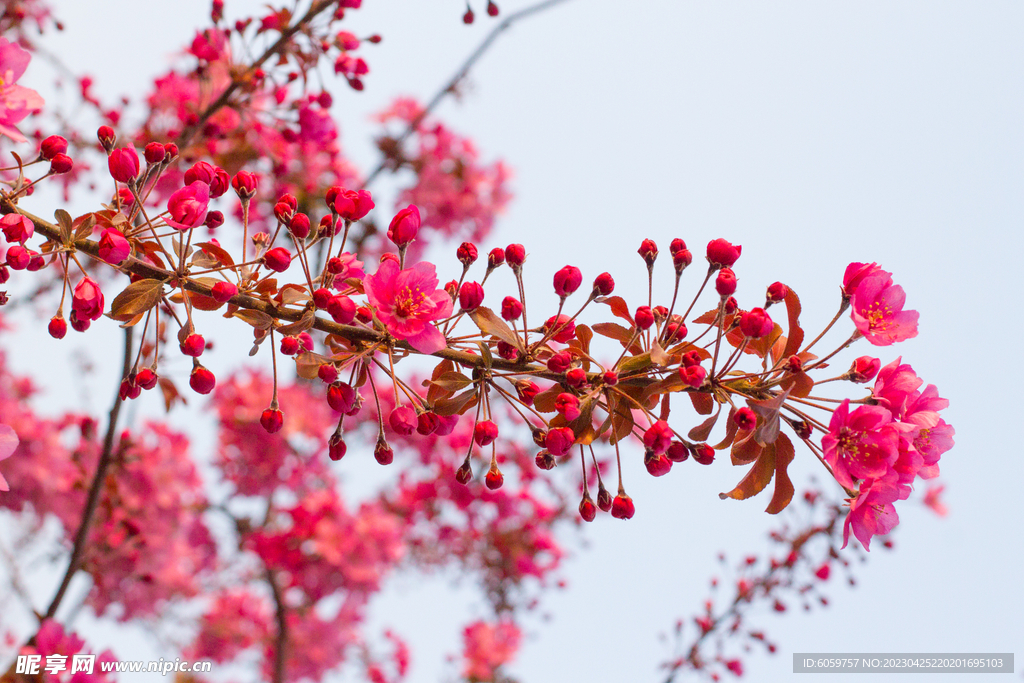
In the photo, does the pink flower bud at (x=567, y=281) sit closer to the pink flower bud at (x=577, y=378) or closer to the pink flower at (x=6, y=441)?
the pink flower bud at (x=577, y=378)

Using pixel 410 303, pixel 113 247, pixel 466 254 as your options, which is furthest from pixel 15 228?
pixel 466 254

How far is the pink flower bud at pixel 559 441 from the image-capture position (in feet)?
3.98

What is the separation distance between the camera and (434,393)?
1.33m

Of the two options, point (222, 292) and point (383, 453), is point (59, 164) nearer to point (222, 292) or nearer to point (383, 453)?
point (222, 292)

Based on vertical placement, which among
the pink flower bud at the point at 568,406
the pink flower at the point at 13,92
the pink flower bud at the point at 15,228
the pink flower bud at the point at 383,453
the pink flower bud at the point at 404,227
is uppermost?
the pink flower at the point at 13,92

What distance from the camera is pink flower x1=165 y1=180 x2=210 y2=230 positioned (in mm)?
1214

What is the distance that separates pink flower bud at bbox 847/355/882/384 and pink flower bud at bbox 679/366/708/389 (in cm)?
33

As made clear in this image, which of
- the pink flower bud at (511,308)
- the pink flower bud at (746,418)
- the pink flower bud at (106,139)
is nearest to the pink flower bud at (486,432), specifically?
the pink flower bud at (511,308)

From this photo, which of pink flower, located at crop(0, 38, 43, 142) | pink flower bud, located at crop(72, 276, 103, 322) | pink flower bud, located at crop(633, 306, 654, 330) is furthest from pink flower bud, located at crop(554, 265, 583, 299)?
pink flower, located at crop(0, 38, 43, 142)

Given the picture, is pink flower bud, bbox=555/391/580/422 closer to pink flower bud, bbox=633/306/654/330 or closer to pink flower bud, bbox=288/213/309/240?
pink flower bud, bbox=633/306/654/330

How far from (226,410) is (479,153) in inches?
105

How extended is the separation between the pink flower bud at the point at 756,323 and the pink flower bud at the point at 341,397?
0.72 metres

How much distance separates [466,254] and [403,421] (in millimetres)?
346

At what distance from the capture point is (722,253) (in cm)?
129
